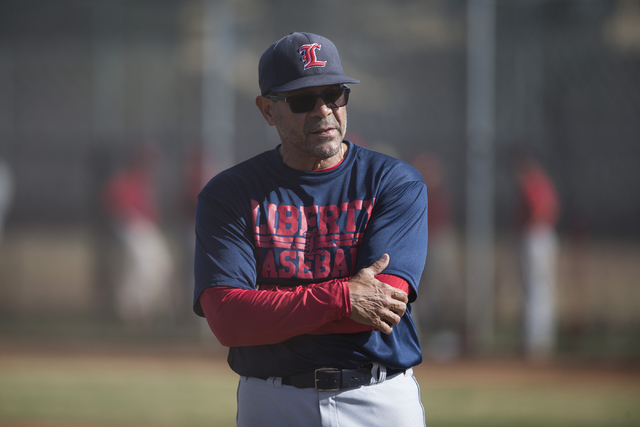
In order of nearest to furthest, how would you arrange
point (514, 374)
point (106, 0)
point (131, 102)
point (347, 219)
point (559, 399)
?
point (347, 219)
point (559, 399)
point (514, 374)
point (106, 0)
point (131, 102)

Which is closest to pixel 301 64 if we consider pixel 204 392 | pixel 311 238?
pixel 311 238

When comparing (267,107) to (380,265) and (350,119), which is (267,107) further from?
(350,119)

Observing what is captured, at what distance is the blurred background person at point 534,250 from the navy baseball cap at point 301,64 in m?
6.43

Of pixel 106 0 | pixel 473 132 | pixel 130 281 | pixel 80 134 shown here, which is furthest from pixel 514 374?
pixel 80 134

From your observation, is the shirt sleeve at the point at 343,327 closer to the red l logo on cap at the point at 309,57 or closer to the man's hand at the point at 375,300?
the man's hand at the point at 375,300

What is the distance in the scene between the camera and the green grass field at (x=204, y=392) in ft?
20.0

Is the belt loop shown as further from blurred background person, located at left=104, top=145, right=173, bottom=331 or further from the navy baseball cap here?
blurred background person, located at left=104, top=145, right=173, bottom=331

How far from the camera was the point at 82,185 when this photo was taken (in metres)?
22.9

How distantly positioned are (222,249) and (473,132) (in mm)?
7296

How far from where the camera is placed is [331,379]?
2.34 m

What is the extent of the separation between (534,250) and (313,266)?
671cm

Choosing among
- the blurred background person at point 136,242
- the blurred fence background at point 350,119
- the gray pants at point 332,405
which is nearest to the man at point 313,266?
the gray pants at point 332,405

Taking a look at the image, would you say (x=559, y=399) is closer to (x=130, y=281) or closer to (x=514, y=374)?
(x=514, y=374)

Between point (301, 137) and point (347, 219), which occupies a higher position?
point (301, 137)
